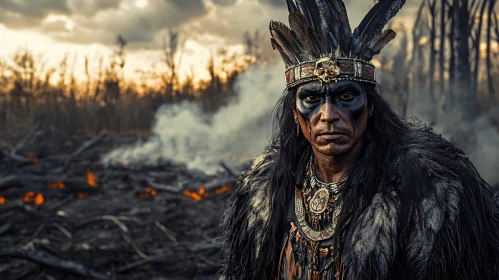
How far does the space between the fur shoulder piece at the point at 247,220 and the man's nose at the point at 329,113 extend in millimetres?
690

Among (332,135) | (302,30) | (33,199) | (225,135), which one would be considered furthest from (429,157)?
(225,135)

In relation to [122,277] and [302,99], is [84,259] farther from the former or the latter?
[302,99]

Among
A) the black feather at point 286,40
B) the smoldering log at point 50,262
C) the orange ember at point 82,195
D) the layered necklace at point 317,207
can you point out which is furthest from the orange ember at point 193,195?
the black feather at point 286,40

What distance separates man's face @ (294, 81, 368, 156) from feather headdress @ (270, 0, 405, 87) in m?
0.06

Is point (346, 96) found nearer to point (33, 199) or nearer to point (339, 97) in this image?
point (339, 97)

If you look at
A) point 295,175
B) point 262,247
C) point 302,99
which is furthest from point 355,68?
point 262,247

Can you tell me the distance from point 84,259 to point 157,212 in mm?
2833

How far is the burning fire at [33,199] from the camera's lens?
9.97m

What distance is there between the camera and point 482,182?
7.32ft

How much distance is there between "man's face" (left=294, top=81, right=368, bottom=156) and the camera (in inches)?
87.6

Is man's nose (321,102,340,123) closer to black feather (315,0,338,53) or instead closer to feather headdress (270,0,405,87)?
feather headdress (270,0,405,87)

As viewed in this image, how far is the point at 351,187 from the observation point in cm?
231

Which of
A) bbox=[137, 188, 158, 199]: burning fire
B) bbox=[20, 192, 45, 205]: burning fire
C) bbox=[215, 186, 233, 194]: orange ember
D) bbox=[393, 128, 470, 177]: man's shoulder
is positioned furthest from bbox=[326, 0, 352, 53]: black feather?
bbox=[137, 188, 158, 199]: burning fire

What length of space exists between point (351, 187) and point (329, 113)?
0.41 metres
